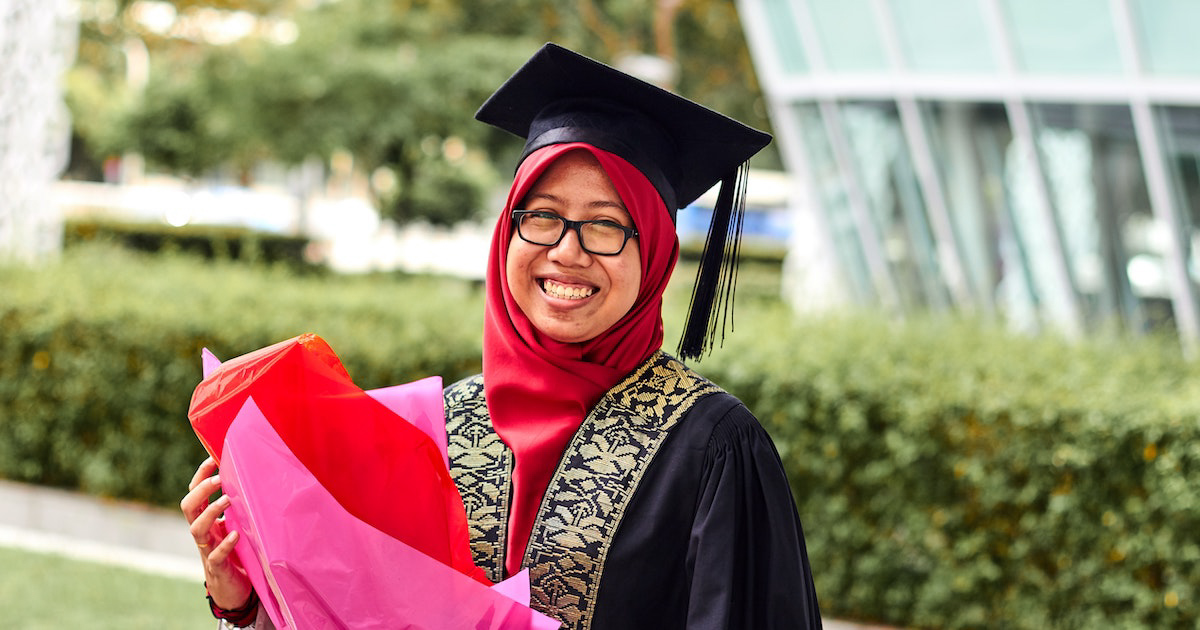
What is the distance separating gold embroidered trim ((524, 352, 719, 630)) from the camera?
1932mm

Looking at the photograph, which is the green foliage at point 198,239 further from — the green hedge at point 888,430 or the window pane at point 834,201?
the green hedge at point 888,430

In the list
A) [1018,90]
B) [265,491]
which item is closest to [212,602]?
[265,491]

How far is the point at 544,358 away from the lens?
200 centimetres

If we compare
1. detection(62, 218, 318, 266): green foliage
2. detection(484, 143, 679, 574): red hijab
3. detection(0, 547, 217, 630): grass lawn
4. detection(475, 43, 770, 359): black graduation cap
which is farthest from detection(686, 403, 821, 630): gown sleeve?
detection(62, 218, 318, 266): green foliage

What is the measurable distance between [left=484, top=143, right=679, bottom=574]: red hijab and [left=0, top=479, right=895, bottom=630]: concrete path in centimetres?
434

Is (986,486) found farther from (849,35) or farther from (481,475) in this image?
(849,35)

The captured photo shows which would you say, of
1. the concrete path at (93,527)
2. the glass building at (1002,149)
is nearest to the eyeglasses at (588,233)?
the concrete path at (93,527)

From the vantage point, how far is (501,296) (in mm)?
2059

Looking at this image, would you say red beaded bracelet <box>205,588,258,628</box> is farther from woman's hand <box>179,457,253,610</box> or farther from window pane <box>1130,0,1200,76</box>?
window pane <box>1130,0,1200,76</box>

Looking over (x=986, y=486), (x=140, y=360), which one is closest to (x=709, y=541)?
(x=986, y=486)

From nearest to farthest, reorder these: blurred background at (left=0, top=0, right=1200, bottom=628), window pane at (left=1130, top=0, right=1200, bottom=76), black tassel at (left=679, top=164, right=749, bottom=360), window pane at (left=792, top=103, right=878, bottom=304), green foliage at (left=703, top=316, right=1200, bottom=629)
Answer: black tassel at (left=679, top=164, right=749, bottom=360)
green foliage at (left=703, top=316, right=1200, bottom=629)
blurred background at (left=0, top=0, right=1200, bottom=628)
window pane at (left=1130, top=0, right=1200, bottom=76)
window pane at (left=792, top=103, right=878, bottom=304)

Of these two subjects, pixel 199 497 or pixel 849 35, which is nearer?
pixel 199 497

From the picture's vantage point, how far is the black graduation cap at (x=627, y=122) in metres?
2.00

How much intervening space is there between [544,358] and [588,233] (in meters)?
0.22
